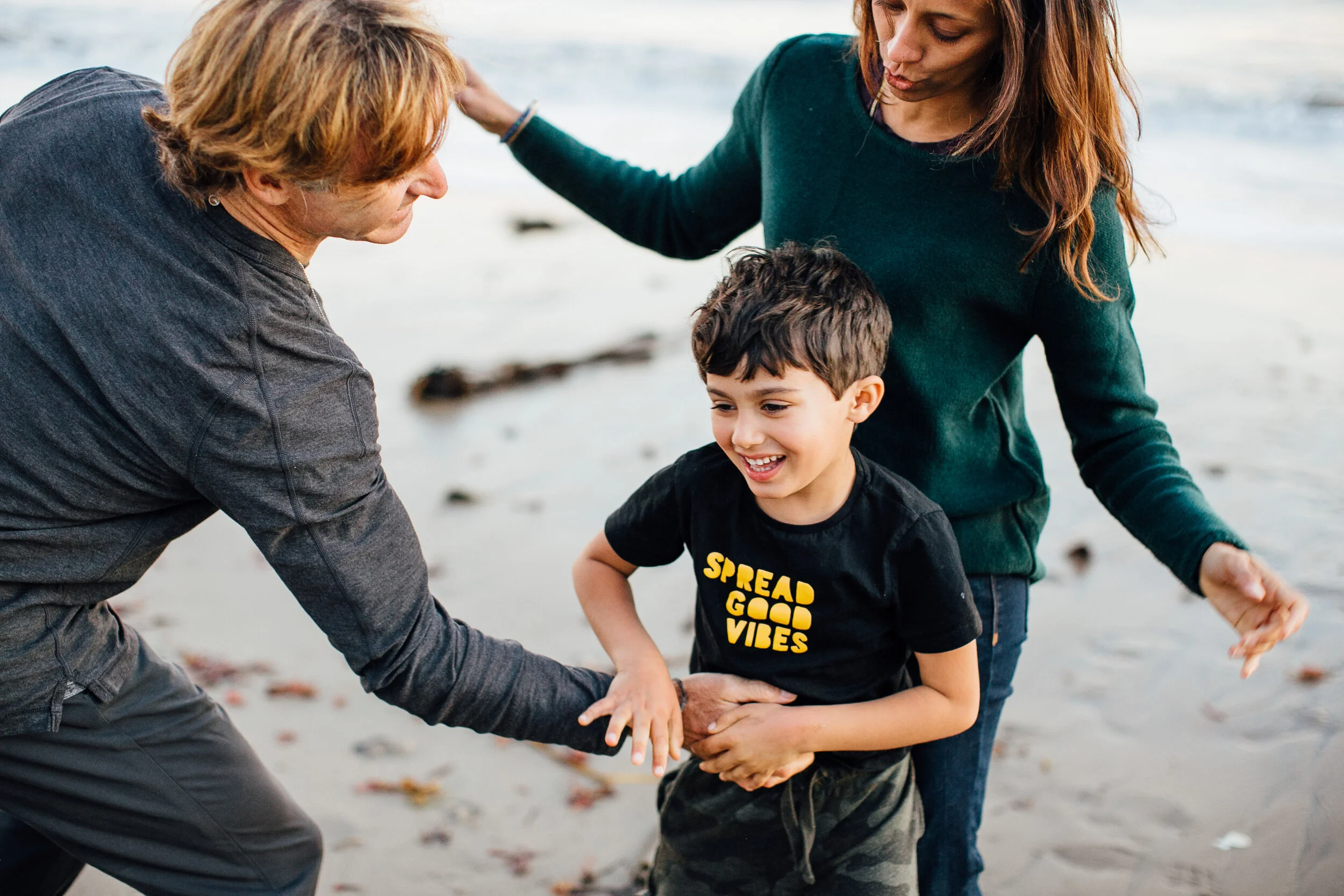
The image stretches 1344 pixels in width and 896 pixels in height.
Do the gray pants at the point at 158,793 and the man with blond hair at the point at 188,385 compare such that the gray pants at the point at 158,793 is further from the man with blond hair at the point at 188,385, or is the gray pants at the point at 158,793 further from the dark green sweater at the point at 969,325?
the dark green sweater at the point at 969,325

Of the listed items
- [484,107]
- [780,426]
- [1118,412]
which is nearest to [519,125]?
[484,107]

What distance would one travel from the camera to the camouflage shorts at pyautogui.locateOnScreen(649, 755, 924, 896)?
211 centimetres

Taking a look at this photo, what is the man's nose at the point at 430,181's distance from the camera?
187 centimetres

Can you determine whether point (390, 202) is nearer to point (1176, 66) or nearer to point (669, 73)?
point (669, 73)

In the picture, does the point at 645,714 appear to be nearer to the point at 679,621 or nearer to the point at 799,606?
the point at 799,606

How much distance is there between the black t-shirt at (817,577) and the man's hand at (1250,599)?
0.40 meters

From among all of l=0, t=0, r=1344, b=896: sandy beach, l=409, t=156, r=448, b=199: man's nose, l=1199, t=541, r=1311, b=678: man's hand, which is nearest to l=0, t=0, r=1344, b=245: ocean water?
l=0, t=0, r=1344, b=896: sandy beach

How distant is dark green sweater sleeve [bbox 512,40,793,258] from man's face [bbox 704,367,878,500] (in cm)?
66

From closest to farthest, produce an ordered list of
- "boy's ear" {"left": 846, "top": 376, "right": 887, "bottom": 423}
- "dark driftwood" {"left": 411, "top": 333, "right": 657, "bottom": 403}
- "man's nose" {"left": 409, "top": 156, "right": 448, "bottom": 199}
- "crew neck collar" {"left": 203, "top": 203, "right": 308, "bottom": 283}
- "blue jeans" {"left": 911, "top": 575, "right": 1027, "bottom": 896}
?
"crew neck collar" {"left": 203, "top": 203, "right": 308, "bottom": 283}
"man's nose" {"left": 409, "top": 156, "right": 448, "bottom": 199}
"boy's ear" {"left": 846, "top": 376, "right": 887, "bottom": 423}
"blue jeans" {"left": 911, "top": 575, "right": 1027, "bottom": 896}
"dark driftwood" {"left": 411, "top": 333, "right": 657, "bottom": 403}

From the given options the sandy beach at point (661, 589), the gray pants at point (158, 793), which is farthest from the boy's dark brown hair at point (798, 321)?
the sandy beach at point (661, 589)

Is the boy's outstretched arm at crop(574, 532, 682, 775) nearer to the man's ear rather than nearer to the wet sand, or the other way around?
the man's ear

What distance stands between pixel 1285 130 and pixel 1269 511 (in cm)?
895

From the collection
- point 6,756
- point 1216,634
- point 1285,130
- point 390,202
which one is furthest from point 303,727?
point 1285,130

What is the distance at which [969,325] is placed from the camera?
207cm
